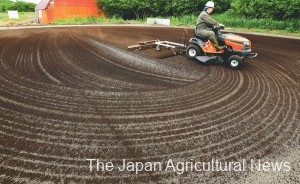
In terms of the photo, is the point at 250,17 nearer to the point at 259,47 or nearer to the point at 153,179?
the point at 259,47

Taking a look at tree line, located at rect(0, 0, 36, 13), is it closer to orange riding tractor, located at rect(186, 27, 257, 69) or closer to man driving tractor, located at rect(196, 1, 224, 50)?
orange riding tractor, located at rect(186, 27, 257, 69)

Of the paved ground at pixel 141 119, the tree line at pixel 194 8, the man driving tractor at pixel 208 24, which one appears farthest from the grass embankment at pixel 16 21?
the man driving tractor at pixel 208 24

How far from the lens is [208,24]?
7.35 metres

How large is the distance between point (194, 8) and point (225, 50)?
22037mm

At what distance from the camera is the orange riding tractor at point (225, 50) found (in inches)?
283

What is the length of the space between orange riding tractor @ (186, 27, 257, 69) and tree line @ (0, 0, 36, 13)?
7065 cm

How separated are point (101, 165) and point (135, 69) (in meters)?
4.34

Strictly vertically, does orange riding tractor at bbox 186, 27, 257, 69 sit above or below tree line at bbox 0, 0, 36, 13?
below

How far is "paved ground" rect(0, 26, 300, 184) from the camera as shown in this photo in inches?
119

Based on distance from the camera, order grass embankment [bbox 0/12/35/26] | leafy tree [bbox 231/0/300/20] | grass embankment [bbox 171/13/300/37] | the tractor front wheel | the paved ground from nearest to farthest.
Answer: the paved ground, the tractor front wheel, grass embankment [bbox 171/13/300/37], leafy tree [bbox 231/0/300/20], grass embankment [bbox 0/12/35/26]

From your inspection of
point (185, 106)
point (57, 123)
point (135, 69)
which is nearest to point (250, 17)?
point (135, 69)

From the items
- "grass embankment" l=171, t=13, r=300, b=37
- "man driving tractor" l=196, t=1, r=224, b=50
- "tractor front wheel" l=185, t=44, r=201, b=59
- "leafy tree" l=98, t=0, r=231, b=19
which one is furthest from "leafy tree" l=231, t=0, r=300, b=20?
"man driving tractor" l=196, t=1, r=224, b=50

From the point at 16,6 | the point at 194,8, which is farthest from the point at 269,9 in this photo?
the point at 16,6

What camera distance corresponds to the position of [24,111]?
4309 millimetres
